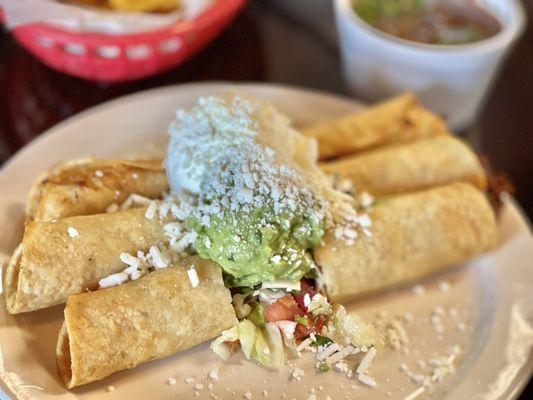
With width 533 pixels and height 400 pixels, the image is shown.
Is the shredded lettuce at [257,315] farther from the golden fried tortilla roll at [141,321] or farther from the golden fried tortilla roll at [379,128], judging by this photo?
the golden fried tortilla roll at [379,128]

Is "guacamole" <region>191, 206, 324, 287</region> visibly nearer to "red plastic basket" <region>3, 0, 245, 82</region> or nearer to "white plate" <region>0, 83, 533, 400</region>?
"white plate" <region>0, 83, 533, 400</region>

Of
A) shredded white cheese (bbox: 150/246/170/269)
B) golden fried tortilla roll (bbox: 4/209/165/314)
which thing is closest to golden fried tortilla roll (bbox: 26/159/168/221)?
golden fried tortilla roll (bbox: 4/209/165/314)

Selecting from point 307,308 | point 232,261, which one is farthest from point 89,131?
point 307,308

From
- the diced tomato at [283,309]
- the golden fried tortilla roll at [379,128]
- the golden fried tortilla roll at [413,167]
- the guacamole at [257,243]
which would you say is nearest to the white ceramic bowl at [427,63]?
the golden fried tortilla roll at [379,128]

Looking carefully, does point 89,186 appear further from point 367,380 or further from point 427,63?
point 427,63

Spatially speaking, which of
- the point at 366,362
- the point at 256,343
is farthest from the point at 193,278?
the point at 366,362
